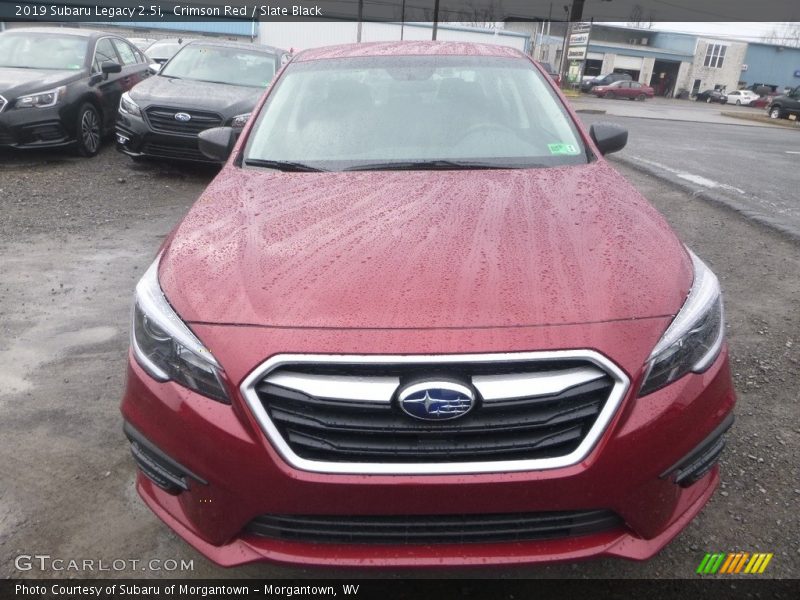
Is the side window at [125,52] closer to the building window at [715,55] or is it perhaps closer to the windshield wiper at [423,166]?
the windshield wiper at [423,166]

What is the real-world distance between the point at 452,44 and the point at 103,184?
491 cm

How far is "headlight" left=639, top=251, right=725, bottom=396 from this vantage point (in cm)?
158

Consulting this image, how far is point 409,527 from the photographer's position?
62.0 inches

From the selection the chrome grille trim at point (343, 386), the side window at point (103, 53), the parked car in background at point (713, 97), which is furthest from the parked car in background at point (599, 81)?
the chrome grille trim at point (343, 386)

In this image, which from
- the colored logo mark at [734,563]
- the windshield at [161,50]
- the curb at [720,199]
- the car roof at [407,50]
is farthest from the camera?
the windshield at [161,50]

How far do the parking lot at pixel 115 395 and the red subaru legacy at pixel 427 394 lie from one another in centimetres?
23

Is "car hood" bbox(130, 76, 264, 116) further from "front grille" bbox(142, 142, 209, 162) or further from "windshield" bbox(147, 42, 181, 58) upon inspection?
"windshield" bbox(147, 42, 181, 58)

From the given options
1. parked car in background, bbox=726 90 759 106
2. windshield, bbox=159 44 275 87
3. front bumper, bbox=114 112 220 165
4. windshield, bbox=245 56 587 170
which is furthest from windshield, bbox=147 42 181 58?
parked car in background, bbox=726 90 759 106

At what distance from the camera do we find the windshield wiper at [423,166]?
8.36 feet

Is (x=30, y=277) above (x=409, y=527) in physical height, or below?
below

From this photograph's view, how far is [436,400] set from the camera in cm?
148

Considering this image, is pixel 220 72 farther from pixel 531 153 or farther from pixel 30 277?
pixel 531 153

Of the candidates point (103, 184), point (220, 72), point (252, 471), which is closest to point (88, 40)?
point (220, 72)

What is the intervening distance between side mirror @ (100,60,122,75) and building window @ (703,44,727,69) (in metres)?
61.7
